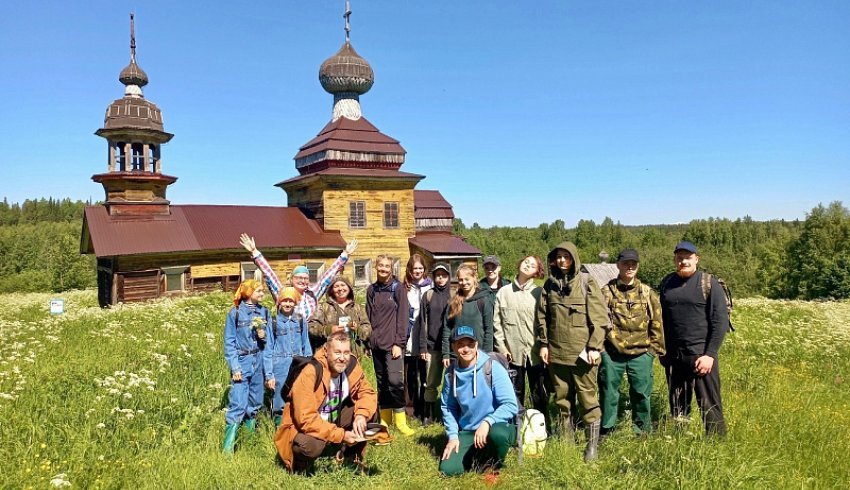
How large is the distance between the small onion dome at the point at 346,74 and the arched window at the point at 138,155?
1062 cm

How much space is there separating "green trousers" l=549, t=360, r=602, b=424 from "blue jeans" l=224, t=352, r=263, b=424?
123 inches

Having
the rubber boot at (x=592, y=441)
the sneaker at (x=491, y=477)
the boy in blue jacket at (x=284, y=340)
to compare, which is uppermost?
the boy in blue jacket at (x=284, y=340)

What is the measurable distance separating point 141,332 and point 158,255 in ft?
36.4

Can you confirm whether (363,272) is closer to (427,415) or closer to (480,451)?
(427,415)

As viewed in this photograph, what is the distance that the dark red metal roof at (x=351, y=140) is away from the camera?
24188 mm

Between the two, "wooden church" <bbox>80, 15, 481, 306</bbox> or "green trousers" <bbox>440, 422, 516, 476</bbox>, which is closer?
"green trousers" <bbox>440, 422, 516, 476</bbox>

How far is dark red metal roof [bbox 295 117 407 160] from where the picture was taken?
24.2 m

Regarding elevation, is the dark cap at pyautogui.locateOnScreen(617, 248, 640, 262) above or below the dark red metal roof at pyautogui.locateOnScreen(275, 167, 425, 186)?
below

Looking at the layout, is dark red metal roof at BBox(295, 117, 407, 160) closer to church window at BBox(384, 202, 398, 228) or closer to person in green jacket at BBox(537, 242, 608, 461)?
church window at BBox(384, 202, 398, 228)

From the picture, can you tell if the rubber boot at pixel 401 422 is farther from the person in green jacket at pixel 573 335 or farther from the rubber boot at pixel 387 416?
the person in green jacket at pixel 573 335

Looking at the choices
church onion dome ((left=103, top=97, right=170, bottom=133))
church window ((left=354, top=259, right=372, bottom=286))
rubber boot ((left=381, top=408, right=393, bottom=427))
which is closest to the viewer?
rubber boot ((left=381, top=408, right=393, bottom=427))

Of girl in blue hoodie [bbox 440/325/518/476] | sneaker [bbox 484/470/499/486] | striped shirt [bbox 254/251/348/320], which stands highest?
striped shirt [bbox 254/251/348/320]

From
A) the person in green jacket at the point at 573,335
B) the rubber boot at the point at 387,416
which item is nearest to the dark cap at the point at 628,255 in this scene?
the person in green jacket at the point at 573,335

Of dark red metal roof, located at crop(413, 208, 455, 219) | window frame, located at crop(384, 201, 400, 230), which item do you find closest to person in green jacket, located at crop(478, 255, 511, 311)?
window frame, located at crop(384, 201, 400, 230)
